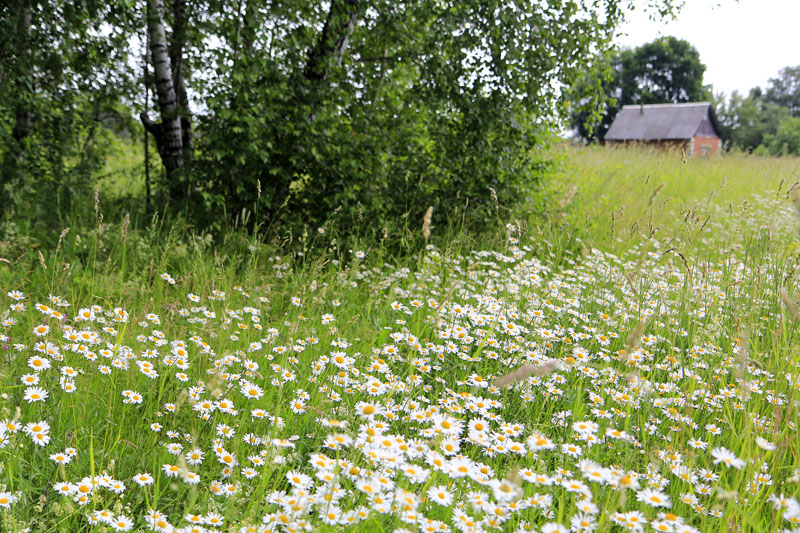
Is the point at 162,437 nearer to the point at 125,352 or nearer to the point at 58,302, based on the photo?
the point at 125,352

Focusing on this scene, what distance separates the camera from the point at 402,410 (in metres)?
2.46

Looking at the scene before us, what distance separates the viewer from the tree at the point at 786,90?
259 ft

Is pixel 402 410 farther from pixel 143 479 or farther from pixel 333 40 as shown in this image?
pixel 333 40

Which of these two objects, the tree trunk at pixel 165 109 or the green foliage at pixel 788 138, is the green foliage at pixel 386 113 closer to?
the tree trunk at pixel 165 109

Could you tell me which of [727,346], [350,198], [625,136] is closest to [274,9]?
[350,198]

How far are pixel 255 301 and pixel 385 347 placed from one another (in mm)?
1224

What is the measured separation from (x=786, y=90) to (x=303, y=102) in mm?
95306

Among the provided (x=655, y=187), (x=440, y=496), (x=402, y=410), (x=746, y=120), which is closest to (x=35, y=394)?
(x=402, y=410)

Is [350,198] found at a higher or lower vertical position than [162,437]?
higher

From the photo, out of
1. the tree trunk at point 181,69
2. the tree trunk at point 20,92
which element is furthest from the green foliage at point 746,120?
the tree trunk at point 20,92

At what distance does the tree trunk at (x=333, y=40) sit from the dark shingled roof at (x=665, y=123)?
39754 millimetres

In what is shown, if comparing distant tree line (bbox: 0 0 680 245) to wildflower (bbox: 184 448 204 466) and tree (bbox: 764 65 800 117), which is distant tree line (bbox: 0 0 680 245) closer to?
wildflower (bbox: 184 448 204 466)

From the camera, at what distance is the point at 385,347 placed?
118 inches

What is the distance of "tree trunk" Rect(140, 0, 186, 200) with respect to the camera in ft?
17.5
